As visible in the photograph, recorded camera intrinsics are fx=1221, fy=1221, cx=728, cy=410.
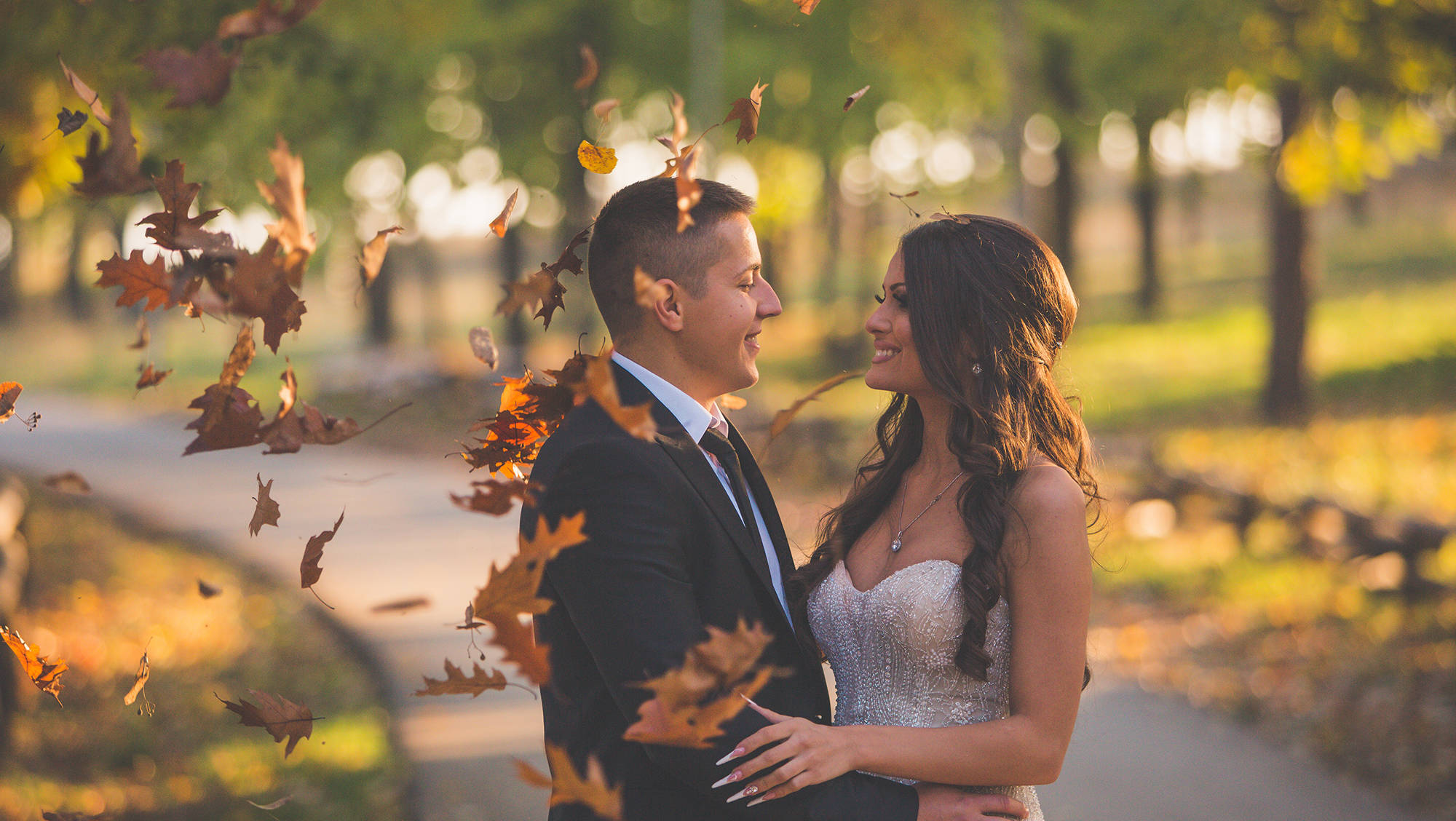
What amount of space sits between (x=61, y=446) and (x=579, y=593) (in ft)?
63.8

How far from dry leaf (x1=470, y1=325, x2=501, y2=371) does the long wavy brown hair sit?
110cm

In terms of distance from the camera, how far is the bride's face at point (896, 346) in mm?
2779

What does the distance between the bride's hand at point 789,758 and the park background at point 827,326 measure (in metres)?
1.01

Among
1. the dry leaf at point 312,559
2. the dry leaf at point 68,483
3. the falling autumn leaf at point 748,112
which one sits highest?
the falling autumn leaf at point 748,112

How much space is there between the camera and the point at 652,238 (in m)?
2.45

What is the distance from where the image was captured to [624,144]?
65.2 ft

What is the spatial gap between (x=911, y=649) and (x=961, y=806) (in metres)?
0.38

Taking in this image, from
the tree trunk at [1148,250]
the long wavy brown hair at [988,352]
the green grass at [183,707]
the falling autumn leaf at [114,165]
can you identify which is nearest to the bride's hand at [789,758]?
the long wavy brown hair at [988,352]

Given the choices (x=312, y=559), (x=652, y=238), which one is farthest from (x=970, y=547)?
(x=312, y=559)

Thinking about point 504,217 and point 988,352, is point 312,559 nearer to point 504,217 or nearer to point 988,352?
point 504,217

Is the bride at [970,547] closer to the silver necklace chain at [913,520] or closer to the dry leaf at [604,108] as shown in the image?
the silver necklace chain at [913,520]

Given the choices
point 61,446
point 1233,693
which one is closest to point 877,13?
point 1233,693

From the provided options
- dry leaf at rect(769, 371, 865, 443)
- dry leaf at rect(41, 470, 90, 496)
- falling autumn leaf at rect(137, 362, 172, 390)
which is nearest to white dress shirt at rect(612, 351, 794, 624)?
dry leaf at rect(769, 371, 865, 443)

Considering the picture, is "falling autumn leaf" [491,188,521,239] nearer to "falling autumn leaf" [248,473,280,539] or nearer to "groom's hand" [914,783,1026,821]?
"falling autumn leaf" [248,473,280,539]
